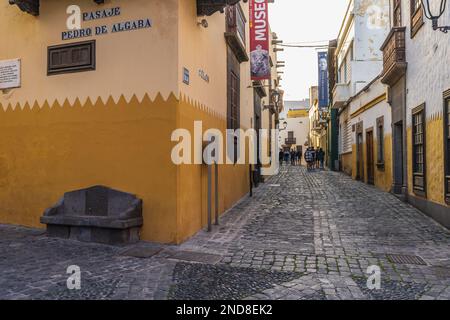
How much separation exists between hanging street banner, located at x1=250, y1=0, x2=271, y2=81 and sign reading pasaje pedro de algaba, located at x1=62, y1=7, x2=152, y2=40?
6531 mm

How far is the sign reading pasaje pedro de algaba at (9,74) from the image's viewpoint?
7234 millimetres

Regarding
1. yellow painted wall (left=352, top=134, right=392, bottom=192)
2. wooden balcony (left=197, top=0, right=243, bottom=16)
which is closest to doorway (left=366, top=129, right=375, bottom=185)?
yellow painted wall (left=352, top=134, right=392, bottom=192)

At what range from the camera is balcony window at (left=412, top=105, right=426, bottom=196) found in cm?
881

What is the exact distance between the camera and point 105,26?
6414 mm

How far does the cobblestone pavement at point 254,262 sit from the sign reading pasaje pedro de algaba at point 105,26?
342 centimetres

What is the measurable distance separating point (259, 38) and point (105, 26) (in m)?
6.80

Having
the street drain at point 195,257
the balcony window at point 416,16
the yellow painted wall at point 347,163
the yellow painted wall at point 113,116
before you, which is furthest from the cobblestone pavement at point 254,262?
the yellow painted wall at point 347,163

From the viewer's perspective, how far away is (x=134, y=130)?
246 inches

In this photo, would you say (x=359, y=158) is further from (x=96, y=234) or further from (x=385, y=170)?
(x=96, y=234)

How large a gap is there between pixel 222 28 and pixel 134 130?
4.25 meters

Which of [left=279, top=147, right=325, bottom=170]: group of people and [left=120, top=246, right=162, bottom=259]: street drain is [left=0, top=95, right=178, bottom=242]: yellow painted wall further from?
[left=279, top=147, right=325, bottom=170]: group of people

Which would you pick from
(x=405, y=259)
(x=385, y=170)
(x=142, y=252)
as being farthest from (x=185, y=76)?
(x=385, y=170)

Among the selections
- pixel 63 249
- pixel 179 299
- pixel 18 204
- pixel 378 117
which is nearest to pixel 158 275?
pixel 179 299

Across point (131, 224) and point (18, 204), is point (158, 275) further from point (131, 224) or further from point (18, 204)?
point (18, 204)
